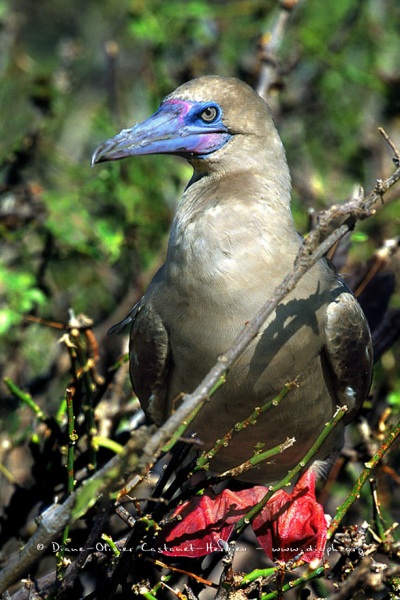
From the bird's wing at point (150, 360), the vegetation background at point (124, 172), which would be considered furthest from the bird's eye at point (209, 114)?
the vegetation background at point (124, 172)

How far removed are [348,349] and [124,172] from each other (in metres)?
2.45

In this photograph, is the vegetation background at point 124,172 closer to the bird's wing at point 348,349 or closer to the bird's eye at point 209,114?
the bird's wing at point 348,349

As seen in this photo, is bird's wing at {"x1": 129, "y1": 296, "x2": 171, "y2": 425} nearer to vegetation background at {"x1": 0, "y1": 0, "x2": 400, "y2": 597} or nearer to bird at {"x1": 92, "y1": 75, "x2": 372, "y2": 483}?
bird at {"x1": 92, "y1": 75, "x2": 372, "y2": 483}

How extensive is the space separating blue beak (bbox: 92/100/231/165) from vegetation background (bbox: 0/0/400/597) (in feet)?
3.50

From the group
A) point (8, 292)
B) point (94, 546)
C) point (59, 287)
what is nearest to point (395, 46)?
point (59, 287)

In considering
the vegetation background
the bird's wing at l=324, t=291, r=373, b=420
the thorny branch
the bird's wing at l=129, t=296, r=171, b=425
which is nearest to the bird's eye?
the bird's wing at l=129, t=296, r=171, b=425

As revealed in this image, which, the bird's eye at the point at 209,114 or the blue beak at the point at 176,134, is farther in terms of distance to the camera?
the bird's eye at the point at 209,114

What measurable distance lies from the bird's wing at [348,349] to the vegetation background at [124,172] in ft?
0.89

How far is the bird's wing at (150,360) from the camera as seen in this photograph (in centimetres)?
398

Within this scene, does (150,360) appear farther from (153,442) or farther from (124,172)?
(124,172)

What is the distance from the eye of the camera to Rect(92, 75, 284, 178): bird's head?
12.9ft

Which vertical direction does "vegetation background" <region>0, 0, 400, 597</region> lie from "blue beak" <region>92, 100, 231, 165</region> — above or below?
below

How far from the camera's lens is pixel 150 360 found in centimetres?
406

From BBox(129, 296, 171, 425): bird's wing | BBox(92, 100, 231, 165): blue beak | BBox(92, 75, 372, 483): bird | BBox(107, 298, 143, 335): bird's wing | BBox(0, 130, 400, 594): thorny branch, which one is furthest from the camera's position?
BBox(107, 298, 143, 335): bird's wing
